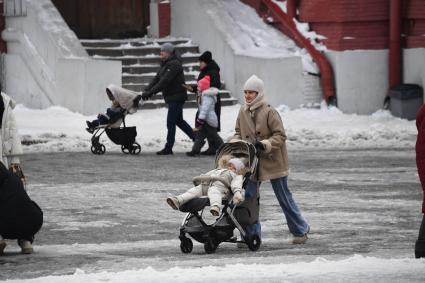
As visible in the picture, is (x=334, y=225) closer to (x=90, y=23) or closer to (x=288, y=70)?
(x=288, y=70)

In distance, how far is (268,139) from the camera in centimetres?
1255

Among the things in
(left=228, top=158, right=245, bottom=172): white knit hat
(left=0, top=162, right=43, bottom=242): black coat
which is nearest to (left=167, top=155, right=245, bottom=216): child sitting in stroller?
(left=228, top=158, right=245, bottom=172): white knit hat

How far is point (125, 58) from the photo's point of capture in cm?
2844

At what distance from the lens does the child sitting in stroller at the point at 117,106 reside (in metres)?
21.6

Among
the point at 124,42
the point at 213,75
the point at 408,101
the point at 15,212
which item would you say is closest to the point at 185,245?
the point at 15,212

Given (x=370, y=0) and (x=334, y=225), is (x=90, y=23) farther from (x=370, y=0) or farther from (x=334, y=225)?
(x=334, y=225)

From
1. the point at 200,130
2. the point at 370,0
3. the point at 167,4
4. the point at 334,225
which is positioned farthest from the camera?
the point at 167,4

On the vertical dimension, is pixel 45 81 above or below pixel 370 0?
below

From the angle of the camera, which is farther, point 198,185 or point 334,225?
point 334,225

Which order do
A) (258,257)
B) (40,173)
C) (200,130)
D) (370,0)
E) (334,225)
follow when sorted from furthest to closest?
(370,0) < (200,130) < (40,173) < (334,225) < (258,257)

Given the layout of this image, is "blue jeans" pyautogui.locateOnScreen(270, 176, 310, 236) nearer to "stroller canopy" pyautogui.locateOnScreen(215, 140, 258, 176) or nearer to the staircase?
"stroller canopy" pyautogui.locateOnScreen(215, 140, 258, 176)

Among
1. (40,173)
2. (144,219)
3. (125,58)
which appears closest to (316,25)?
(125,58)

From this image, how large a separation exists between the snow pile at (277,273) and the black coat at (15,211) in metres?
1.46

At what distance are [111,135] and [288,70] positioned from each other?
21.9ft
